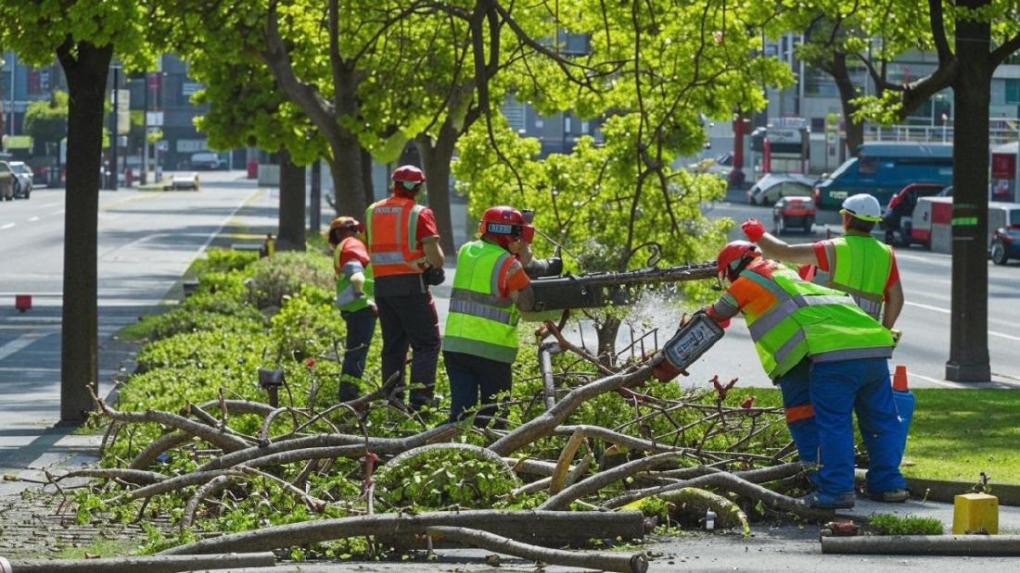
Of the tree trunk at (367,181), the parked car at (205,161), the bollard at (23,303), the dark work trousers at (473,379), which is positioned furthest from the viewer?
the parked car at (205,161)

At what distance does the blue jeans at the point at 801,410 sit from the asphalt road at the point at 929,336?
869 centimetres

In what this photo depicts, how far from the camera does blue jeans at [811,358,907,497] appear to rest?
10109 millimetres

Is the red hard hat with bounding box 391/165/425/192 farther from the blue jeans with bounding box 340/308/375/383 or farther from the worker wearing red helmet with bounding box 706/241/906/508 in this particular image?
the worker wearing red helmet with bounding box 706/241/906/508

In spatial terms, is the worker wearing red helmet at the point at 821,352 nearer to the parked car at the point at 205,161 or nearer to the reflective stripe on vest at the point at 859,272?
the reflective stripe on vest at the point at 859,272

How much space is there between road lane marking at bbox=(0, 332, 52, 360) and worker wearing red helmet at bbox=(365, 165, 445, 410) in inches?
339

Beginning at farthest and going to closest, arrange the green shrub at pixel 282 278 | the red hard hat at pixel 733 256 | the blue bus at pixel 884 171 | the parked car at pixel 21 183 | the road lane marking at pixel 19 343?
1. the parked car at pixel 21 183
2. the blue bus at pixel 884 171
3. the green shrub at pixel 282 278
4. the road lane marking at pixel 19 343
5. the red hard hat at pixel 733 256

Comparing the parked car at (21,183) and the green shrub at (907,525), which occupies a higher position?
the parked car at (21,183)

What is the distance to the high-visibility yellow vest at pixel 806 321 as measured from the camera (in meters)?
10.2

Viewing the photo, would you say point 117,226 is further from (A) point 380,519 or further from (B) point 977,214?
(A) point 380,519

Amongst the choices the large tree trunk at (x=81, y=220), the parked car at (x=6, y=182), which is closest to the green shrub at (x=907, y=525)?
the large tree trunk at (x=81, y=220)

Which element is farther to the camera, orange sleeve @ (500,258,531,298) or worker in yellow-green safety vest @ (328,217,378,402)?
worker in yellow-green safety vest @ (328,217,378,402)

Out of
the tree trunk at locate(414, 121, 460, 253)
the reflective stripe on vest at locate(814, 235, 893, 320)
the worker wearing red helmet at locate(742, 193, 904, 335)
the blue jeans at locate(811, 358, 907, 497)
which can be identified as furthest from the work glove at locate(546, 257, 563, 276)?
the tree trunk at locate(414, 121, 460, 253)

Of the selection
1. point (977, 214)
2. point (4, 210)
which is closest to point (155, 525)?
point (977, 214)

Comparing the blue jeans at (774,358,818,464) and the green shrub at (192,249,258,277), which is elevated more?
the blue jeans at (774,358,818,464)
